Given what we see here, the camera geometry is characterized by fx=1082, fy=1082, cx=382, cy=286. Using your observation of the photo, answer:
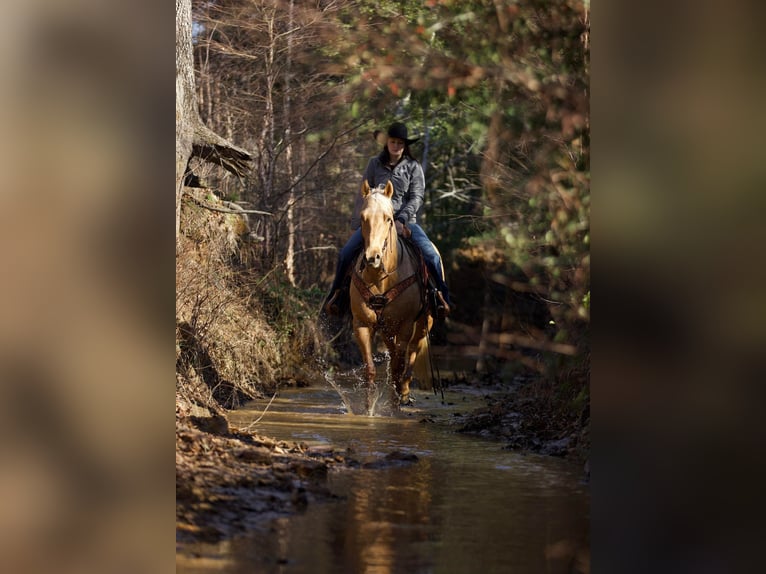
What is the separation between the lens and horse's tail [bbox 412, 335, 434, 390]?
10.4 meters

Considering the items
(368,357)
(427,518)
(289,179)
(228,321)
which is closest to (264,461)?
(427,518)

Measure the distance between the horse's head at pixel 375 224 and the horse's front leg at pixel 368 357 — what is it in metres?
0.82

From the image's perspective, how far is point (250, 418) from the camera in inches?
371

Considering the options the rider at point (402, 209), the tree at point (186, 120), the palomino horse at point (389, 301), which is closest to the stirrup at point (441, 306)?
the rider at point (402, 209)

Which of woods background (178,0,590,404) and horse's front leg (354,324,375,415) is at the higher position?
woods background (178,0,590,404)

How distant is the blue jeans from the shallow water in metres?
1.83

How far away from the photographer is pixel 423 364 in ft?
34.6

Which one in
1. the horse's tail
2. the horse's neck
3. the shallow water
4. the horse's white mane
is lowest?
the shallow water

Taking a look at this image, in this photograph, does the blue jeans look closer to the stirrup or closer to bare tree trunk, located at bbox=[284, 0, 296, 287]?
the stirrup

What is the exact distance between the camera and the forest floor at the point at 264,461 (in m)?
5.20

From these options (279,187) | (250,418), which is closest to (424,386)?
(250,418)

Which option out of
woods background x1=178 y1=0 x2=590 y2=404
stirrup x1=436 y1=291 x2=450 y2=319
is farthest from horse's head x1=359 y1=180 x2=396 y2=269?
stirrup x1=436 y1=291 x2=450 y2=319

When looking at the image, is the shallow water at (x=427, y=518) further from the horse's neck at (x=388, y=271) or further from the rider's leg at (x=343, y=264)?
the rider's leg at (x=343, y=264)

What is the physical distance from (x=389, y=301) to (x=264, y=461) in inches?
142
